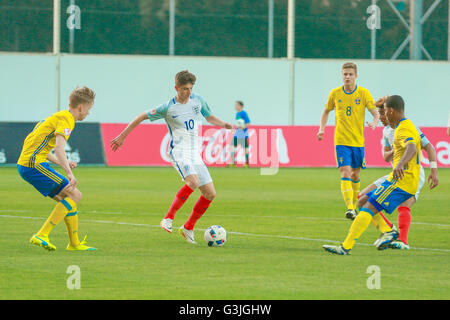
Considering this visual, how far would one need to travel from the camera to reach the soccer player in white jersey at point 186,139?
11.3 m

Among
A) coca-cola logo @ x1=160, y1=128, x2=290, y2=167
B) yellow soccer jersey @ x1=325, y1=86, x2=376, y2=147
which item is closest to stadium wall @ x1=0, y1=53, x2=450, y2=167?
coca-cola logo @ x1=160, y1=128, x2=290, y2=167

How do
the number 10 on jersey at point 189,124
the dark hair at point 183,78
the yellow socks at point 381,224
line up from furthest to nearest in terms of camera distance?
the number 10 on jersey at point 189,124, the dark hair at point 183,78, the yellow socks at point 381,224

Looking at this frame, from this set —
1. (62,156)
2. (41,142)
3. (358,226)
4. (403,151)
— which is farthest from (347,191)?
(62,156)

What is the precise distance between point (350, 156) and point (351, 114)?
27.6 inches

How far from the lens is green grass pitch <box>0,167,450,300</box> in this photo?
7727 millimetres

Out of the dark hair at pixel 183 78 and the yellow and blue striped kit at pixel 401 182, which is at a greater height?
the dark hair at pixel 183 78

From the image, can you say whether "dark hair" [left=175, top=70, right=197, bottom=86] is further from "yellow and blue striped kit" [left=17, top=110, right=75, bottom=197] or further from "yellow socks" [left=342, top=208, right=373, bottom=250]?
"yellow socks" [left=342, top=208, right=373, bottom=250]

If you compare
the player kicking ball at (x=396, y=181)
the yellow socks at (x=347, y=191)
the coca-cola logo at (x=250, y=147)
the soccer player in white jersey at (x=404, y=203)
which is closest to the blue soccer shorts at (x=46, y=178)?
the player kicking ball at (x=396, y=181)

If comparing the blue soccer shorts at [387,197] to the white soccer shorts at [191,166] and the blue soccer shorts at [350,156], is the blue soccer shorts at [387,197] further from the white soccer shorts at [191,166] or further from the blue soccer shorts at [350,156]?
the blue soccer shorts at [350,156]

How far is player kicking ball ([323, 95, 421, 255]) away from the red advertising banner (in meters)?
18.3

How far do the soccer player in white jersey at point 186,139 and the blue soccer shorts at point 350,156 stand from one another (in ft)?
12.5

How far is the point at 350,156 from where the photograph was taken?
597 inches

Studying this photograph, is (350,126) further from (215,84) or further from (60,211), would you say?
(215,84)
